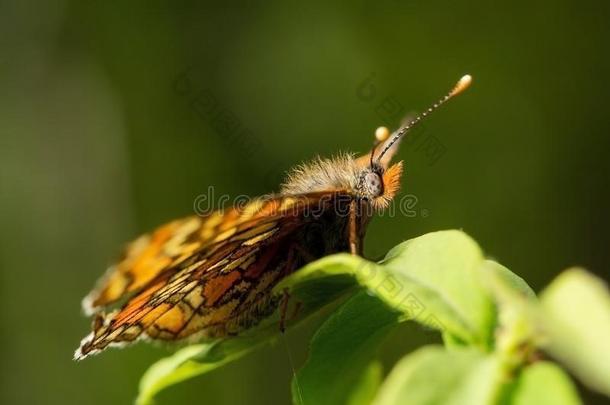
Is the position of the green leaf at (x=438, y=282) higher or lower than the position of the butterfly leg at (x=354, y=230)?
lower

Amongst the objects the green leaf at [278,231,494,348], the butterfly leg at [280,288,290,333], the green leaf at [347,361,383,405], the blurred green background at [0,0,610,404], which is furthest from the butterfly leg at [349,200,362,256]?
the blurred green background at [0,0,610,404]

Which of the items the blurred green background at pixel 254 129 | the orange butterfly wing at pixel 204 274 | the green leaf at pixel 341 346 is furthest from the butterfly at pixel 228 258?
the blurred green background at pixel 254 129

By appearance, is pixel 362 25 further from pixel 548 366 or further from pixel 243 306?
pixel 548 366

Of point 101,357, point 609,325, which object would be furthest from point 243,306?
point 101,357

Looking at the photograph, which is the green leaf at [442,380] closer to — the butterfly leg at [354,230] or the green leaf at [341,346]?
the green leaf at [341,346]

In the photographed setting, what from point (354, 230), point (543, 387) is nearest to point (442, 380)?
point (543, 387)

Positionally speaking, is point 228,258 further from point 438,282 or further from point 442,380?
point 442,380

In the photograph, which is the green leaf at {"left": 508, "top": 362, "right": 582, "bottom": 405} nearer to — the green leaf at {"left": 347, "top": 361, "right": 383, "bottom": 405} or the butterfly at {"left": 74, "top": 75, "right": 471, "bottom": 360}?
the green leaf at {"left": 347, "top": 361, "right": 383, "bottom": 405}
